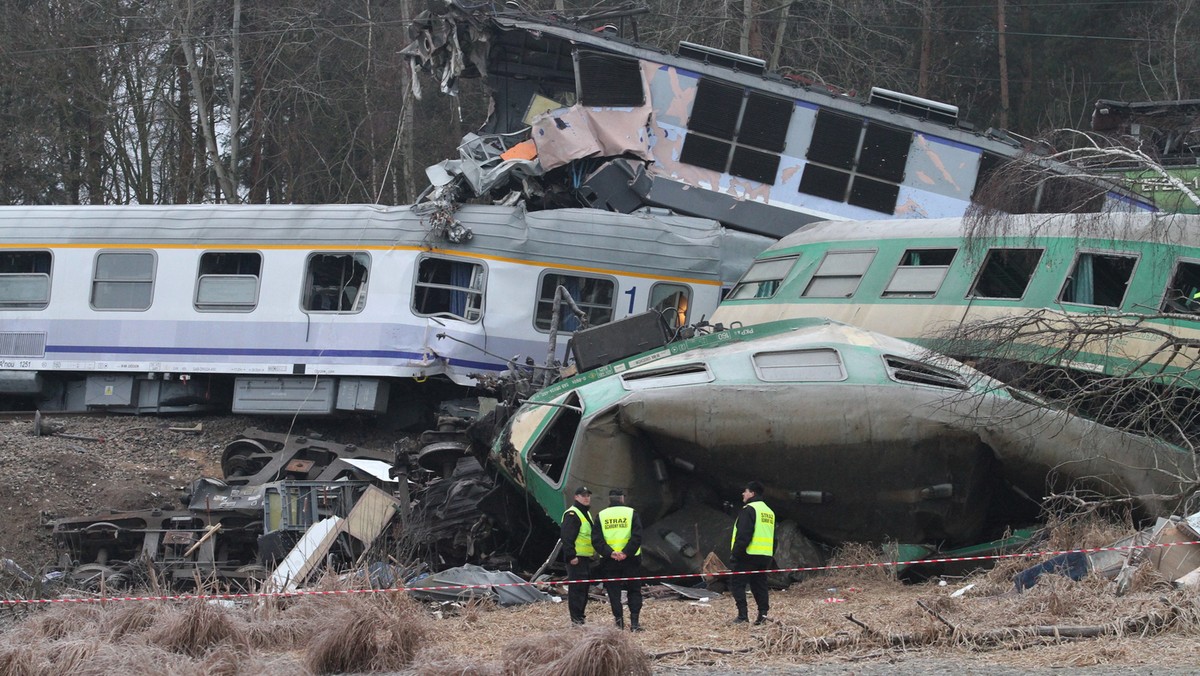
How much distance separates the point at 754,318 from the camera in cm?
1633

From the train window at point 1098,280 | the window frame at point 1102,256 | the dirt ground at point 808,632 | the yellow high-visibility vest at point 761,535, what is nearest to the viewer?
the dirt ground at point 808,632

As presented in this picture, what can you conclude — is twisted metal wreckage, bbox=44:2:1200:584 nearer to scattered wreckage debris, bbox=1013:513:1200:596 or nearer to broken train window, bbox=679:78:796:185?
scattered wreckage debris, bbox=1013:513:1200:596

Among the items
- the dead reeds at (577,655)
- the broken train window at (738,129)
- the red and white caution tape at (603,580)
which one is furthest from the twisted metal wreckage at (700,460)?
the dead reeds at (577,655)

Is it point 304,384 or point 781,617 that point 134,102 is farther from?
point 781,617

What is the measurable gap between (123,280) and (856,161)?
37.1 feet

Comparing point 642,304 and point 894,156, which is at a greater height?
point 894,156

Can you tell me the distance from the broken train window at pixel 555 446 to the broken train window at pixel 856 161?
931cm

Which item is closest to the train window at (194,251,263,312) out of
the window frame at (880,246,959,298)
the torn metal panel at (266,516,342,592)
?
the torn metal panel at (266,516,342,592)

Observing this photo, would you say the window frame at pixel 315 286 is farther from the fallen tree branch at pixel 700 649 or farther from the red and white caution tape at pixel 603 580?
the fallen tree branch at pixel 700 649

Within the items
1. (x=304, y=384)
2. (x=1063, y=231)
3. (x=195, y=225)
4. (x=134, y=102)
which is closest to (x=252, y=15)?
(x=134, y=102)

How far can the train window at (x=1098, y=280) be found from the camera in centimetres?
1355

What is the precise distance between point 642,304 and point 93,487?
304 inches

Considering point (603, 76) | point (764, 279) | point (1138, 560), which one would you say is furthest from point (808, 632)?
point (603, 76)

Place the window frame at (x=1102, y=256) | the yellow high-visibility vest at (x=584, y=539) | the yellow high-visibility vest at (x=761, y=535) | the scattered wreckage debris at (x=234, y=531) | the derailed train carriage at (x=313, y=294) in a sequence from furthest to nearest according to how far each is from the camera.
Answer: the derailed train carriage at (x=313, y=294)
the scattered wreckage debris at (x=234, y=531)
the window frame at (x=1102, y=256)
the yellow high-visibility vest at (x=584, y=539)
the yellow high-visibility vest at (x=761, y=535)
